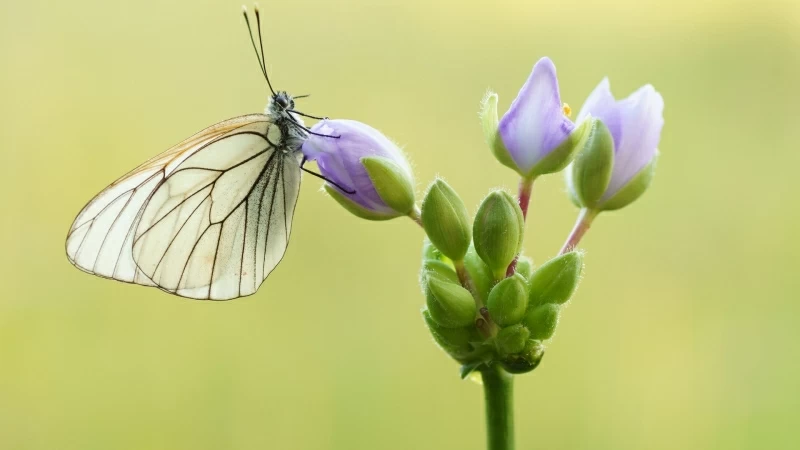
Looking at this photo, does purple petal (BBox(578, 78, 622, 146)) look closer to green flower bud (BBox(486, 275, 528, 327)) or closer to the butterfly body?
green flower bud (BBox(486, 275, 528, 327))

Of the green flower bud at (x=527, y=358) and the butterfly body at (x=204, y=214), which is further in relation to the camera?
the butterfly body at (x=204, y=214)

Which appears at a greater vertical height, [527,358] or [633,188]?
[633,188]

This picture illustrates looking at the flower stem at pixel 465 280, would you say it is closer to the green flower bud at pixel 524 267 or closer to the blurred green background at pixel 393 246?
the green flower bud at pixel 524 267

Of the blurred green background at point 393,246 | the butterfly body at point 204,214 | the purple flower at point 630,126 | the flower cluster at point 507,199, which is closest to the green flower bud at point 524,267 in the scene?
the flower cluster at point 507,199

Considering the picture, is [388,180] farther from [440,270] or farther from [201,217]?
[201,217]

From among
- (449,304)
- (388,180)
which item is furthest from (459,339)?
(388,180)

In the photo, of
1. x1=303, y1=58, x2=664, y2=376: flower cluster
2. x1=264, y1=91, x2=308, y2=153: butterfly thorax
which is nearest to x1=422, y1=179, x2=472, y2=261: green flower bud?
x1=303, y1=58, x2=664, y2=376: flower cluster
